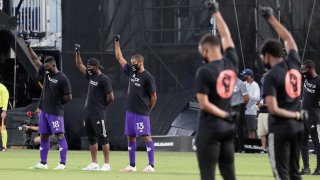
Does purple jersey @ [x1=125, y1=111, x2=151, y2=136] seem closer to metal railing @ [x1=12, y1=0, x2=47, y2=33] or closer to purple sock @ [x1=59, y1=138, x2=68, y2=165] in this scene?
purple sock @ [x1=59, y1=138, x2=68, y2=165]

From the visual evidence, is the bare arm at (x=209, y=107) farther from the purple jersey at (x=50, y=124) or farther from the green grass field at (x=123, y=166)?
the purple jersey at (x=50, y=124)

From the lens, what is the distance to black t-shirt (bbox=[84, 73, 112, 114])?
63.2 feet

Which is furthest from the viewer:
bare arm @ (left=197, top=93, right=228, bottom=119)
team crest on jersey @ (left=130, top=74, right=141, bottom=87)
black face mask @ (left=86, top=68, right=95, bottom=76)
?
black face mask @ (left=86, top=68, right=95, bottom=76)

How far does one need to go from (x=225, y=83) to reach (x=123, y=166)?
10.5 m

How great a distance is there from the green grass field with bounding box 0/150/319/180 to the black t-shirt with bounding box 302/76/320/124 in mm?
1272

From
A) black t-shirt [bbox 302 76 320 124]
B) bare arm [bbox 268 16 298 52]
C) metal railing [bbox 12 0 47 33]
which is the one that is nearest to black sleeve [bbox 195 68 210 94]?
bare arm [bbox 268 16 298 52]

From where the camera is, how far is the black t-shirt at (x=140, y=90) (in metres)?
18.8

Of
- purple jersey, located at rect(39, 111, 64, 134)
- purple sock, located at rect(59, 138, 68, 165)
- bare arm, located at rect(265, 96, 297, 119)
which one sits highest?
bare arm, located at rect(265, 96, 297, 119)

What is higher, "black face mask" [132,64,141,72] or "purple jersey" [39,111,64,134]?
"black face mask" [132,64,141,72]

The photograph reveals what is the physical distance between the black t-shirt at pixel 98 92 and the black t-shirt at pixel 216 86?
28.3 feet

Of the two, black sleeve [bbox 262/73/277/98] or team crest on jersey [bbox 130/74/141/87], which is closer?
black sleeve [bbox 262/73/277/98]

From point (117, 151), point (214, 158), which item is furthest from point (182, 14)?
point (214, 158)

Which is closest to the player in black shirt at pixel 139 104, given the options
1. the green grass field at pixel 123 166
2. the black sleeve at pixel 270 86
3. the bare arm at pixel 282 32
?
the green grass field at pixel 123 166

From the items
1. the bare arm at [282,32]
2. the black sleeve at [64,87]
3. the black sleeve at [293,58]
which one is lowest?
the black sleeve at [64,87]
